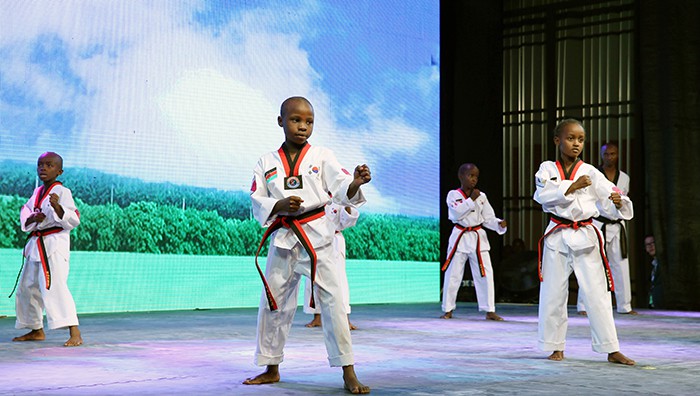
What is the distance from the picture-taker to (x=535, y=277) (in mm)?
10883

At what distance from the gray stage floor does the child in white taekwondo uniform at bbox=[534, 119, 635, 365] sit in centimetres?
17

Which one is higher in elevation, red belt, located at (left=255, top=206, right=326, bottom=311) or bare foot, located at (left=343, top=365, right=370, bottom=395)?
red belt, located at (left=255, top=206, right=326, bottom=311)

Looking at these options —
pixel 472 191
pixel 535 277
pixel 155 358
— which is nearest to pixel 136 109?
pixel 472 191

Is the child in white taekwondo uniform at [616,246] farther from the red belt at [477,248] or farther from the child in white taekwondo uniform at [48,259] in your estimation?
the child in white taekwondo uniform at [48,259]

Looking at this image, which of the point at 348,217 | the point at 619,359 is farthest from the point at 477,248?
the point at 619,359

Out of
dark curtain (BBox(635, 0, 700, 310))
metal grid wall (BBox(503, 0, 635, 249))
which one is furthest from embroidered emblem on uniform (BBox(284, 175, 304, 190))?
metal grid wall (BBox(503, 0, 635, 249))

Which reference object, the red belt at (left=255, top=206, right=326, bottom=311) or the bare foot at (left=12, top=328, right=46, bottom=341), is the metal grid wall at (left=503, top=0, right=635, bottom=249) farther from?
the red belt at (left=255, top=206, right=326, bottom=311)

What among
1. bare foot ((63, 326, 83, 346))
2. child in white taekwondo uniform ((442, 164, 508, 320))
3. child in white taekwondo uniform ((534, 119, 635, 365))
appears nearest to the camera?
child in white taekwondo uniform ((534, 119, 635, 365))

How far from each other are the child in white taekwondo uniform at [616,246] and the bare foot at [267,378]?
217 inches

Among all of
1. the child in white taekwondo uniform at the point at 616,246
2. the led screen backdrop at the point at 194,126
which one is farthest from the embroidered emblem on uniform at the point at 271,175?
the child in white taekwondo uniform at the point at 616,246

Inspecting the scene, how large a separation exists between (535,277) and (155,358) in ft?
22.8

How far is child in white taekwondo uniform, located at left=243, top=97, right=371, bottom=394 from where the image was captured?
3705 mm

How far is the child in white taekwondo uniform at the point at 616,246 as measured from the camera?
882cm

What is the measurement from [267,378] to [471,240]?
4708mm
